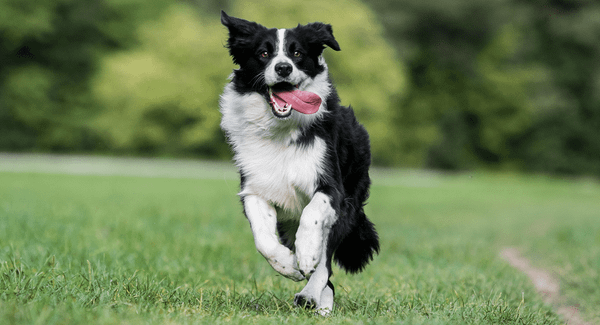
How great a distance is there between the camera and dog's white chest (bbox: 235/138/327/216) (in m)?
3.82

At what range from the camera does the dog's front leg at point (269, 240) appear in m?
3.62

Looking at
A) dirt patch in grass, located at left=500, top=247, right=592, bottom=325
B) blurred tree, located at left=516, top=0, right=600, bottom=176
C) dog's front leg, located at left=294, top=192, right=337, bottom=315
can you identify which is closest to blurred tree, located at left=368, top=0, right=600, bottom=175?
blurred tree, located at left=516, top=0, right=600, bottom=176

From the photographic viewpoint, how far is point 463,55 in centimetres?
3800

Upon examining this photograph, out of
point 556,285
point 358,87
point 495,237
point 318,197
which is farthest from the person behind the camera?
point 358,87

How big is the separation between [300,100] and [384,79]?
24129mm

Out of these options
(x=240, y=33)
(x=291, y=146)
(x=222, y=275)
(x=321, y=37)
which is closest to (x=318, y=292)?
(x=291, y=146)

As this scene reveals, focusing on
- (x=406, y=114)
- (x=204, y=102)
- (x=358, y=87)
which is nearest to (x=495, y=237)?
(x=358, y=87)

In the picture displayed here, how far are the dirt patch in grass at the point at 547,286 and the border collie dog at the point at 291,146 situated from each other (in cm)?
215

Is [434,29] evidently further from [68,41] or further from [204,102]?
[68,41]

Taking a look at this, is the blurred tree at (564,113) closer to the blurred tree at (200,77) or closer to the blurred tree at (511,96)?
the blurred tree at (511,96)

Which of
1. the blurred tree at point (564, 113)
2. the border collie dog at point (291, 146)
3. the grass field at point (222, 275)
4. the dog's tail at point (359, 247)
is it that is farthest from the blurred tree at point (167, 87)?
the border collie dog at point (291, 146)

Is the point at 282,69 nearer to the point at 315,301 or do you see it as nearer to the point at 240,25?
the point at 240,25

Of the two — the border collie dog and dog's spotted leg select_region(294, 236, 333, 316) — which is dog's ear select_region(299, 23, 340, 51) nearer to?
the border collie dog

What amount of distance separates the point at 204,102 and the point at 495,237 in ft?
61.9
